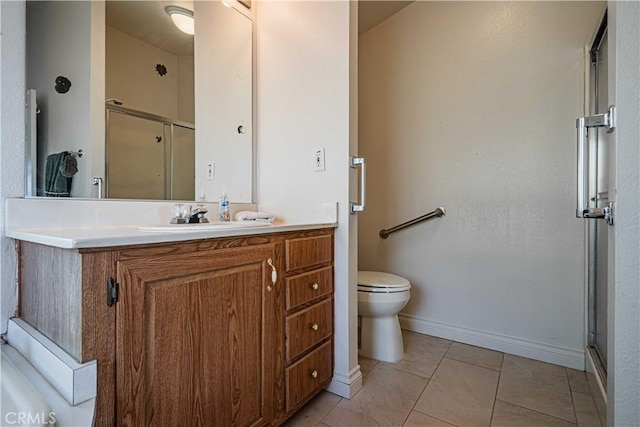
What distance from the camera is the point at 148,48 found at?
57.5 inches

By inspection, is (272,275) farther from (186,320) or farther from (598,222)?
(598,222)

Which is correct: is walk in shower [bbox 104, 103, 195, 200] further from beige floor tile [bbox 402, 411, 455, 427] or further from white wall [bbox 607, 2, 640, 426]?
white wall [bbox 607, 2, 640, 426]

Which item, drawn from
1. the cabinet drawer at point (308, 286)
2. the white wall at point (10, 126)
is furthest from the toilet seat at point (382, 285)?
the white wall at point (10, 126)

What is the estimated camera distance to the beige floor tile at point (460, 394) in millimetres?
1395

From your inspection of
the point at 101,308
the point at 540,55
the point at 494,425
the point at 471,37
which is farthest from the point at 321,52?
the point at 494,425

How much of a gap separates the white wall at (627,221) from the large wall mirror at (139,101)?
1593 mm

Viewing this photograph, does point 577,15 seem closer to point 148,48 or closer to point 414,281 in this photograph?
point 414,281

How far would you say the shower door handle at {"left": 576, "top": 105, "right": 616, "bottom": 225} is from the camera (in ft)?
3.09

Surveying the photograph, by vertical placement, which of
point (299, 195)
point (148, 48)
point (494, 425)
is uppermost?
point (148, 48)

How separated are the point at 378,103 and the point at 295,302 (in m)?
1.86

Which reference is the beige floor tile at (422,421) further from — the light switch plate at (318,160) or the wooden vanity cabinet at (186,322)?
the light switch plate at (318,160)

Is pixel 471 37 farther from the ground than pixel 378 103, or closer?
farther from the ground

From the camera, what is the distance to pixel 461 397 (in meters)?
1.54

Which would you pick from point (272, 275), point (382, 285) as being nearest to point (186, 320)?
point (272, 275)
